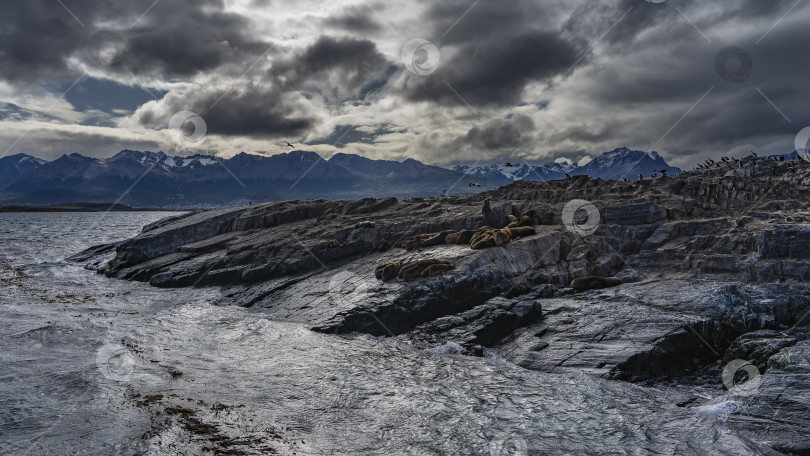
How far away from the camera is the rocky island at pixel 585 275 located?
19.3 meters

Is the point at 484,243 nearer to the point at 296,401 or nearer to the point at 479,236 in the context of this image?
the point at 479,236

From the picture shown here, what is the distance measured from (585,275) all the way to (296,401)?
916 inches

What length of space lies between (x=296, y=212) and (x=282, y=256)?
14.9 meters

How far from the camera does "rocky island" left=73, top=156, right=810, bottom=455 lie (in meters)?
19.3

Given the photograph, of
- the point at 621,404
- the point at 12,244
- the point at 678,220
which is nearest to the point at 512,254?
the point at 678,220

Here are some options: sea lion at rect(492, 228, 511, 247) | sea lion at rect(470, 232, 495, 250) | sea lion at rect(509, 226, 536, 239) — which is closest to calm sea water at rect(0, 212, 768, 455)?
sea lion at rect(470, 232, 495, 250)

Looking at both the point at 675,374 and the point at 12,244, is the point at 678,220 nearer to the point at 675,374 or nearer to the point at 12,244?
the point at 675,374

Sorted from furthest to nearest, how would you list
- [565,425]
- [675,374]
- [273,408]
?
[675,374] → [273,408] → [565,425]

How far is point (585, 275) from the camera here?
31.2 m

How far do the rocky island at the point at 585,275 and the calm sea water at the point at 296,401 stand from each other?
7.02ft

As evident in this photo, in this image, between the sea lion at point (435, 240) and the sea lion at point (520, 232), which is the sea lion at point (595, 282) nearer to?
the sea lion at point (520, 232)

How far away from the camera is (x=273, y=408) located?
1612 centimetres

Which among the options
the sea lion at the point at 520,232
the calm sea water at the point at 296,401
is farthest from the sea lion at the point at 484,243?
the calm sea water at the point at 296,401

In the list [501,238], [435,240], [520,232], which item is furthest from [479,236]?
[435,240]
